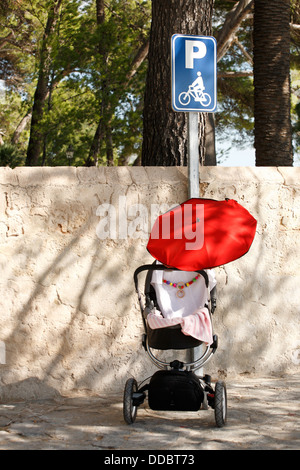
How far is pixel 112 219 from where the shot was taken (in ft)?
17.3

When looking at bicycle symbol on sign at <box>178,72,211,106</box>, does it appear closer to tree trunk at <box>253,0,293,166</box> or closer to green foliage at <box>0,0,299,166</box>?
tree trunk at <box>253,0,293,166</box>

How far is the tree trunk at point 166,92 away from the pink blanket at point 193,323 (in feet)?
7.29

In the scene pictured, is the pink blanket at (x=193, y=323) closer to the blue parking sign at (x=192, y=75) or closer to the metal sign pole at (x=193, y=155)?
the metal sign pole at (x=193, y=155)

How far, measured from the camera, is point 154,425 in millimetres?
4363

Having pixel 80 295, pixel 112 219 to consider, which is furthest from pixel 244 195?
pixel 80 295

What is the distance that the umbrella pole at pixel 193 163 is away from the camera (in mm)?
4906

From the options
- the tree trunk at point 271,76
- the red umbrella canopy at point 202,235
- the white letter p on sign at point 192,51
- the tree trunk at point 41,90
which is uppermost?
the tree trunk at point 41,90

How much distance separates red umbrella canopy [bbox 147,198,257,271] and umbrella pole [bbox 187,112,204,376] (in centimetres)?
45

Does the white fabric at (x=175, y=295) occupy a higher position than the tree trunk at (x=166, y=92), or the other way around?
the tree trunk at (x=166, y=92)

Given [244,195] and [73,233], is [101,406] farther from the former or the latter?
[244,195]

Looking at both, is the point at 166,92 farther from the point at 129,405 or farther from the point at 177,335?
the point at 129,405

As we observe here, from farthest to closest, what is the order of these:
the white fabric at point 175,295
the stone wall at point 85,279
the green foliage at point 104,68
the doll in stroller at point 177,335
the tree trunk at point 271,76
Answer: the green foliage at point 104,68
the tree trunk at point 271,76
the stone wall at point 85,279
the white fabric at point 175,295
the doll in stroller at point 177,335

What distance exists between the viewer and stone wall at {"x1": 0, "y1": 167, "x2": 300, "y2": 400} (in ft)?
16.9

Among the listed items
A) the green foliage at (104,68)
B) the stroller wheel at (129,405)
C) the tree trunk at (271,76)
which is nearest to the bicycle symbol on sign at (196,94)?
the stroller wheel at (129,405)
